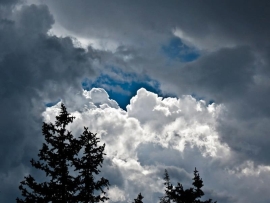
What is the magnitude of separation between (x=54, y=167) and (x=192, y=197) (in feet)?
28.6

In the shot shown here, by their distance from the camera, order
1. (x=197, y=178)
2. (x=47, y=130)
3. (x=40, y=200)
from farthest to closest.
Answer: (x=197, y=178) → (x=47, y=130) → (x=40, y=200)

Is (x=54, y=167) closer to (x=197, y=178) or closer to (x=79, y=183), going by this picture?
(x=79, y=183)

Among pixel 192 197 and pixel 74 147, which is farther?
pixel 192 197

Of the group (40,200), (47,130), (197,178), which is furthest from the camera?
(197,178)

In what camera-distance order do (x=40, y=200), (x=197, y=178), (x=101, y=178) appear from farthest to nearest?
1. (x=197, y=178)
2. (x=101, y=178)
3. (x=40, y=200)

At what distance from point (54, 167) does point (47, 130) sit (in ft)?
7.29

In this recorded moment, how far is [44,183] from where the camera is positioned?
16.4 metres

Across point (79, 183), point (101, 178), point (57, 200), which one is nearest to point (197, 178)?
point (101, 178)

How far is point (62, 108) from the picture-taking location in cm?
1794

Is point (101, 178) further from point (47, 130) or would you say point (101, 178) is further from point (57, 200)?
point (47, 130)

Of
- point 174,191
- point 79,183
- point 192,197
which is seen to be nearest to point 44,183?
point 79,183

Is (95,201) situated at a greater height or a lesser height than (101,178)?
lesser

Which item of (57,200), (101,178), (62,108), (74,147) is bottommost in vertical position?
(57,200)

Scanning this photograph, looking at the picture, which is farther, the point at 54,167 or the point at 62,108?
the point at 62,108
